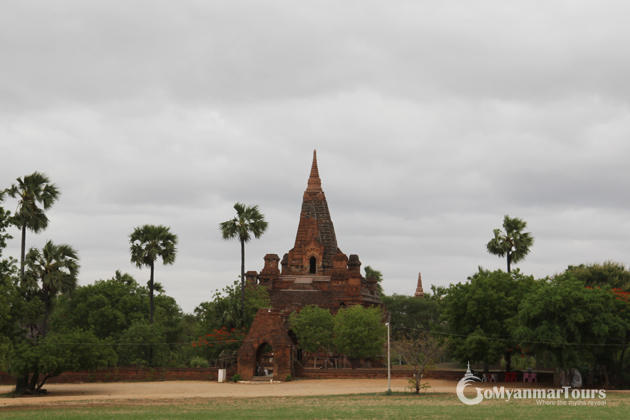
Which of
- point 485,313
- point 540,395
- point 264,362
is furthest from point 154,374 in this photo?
point 540,395

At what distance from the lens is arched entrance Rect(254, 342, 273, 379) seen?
48.7m

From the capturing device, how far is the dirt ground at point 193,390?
3438 cm

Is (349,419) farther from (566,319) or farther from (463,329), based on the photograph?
(463,329)

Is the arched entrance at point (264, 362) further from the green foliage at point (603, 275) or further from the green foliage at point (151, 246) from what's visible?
the green foliage at point (603, 275)

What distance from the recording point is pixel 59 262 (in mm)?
43438

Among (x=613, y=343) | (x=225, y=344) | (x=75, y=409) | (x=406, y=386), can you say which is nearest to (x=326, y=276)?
(x=225, y=344)

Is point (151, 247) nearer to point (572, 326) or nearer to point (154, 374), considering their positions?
point (154, 374)

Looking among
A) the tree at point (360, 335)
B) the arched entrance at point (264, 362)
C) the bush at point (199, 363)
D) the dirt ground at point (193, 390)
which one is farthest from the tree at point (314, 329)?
the bush at point (199, 363)

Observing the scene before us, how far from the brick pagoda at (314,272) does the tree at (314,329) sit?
107 inches

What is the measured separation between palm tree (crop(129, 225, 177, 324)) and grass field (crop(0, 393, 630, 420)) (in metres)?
21.4

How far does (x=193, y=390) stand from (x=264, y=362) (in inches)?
661

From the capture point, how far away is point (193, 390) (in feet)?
130

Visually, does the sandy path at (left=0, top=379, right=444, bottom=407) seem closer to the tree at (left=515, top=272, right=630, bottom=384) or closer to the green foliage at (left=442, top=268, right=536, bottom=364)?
the green foliage at (left=442, top=268, right=536, bottom=364)

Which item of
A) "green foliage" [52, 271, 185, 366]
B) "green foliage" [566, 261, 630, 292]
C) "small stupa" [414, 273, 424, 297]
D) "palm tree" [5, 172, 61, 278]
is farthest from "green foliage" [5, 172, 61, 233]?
"small stupa" [414, 273, 424, 297]
